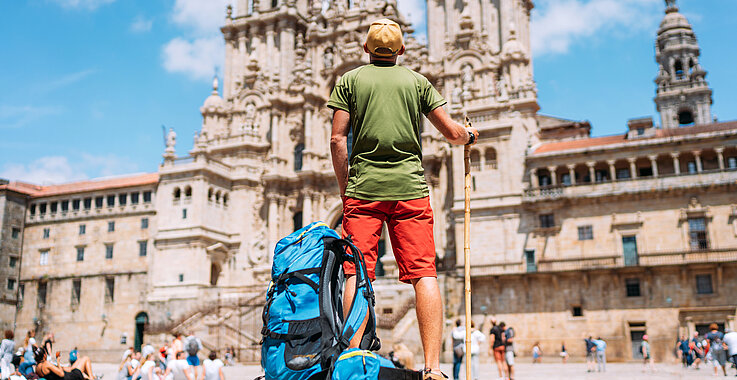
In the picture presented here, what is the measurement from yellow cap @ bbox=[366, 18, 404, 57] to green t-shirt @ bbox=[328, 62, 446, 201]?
16cm

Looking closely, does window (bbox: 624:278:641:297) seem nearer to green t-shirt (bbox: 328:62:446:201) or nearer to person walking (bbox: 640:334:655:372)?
person walking (bbox: 640:334:655:372)

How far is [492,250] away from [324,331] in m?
35.1

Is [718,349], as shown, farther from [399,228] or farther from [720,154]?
[720,154]

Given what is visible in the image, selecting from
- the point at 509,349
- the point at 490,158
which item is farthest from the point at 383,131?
the point at 490,158

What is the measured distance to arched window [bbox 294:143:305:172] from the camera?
49719 millimetres

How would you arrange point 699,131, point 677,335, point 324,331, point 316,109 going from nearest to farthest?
point 324,331 < point 677,335 < point 699,131 < point 316,109

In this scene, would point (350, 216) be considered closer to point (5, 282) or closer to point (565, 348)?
point (565, 348)

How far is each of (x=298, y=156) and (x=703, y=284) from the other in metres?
28.9

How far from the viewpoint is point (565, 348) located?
35531 millimetres

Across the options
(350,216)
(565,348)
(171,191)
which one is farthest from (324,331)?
(171,191)

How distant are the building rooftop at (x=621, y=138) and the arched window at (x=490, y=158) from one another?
101 inches

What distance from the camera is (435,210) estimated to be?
42938 mm

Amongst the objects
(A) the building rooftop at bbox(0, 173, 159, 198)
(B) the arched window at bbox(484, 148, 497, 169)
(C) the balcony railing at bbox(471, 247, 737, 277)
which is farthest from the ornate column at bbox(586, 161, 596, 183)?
(A) the building rooftop at bbox(0, 173, 159, 198)

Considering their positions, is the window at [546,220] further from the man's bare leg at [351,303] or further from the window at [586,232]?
the man's bare leg at [351,303]
